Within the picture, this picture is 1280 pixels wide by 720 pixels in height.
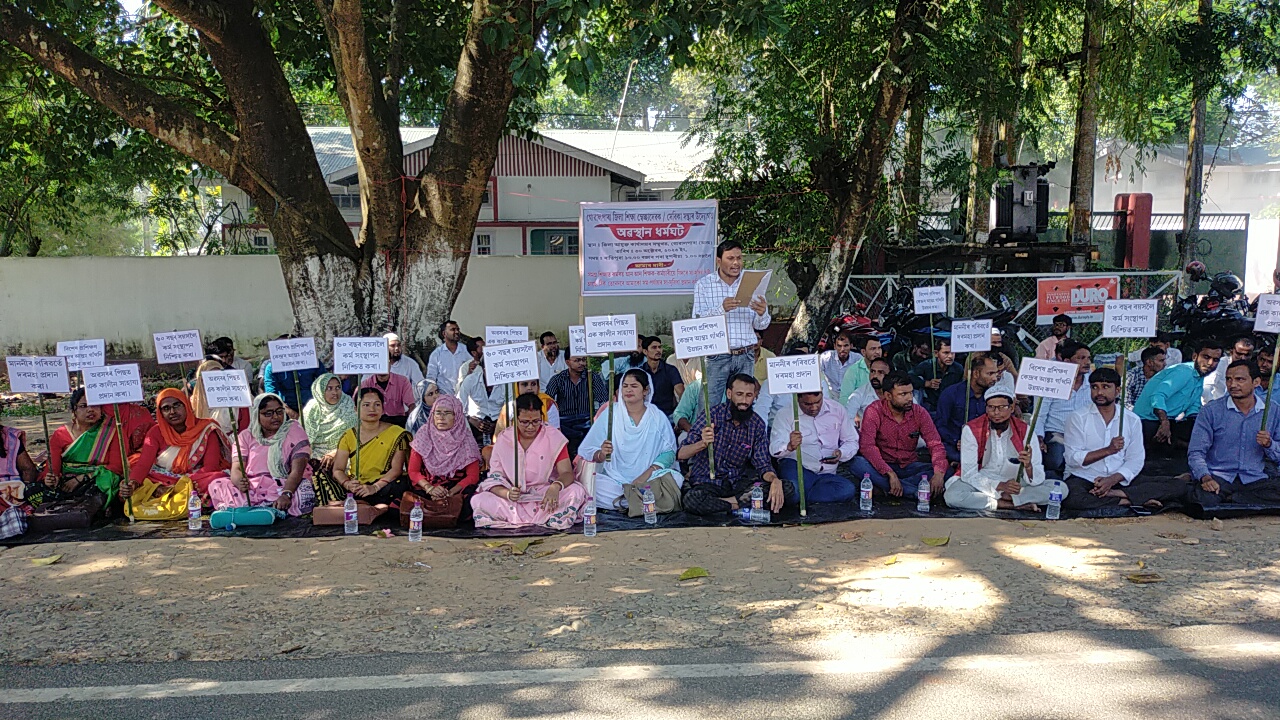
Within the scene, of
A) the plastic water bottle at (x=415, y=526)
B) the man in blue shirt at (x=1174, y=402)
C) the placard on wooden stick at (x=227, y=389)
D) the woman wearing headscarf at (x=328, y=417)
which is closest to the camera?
the plastic water bottle at (x=415, y=526)

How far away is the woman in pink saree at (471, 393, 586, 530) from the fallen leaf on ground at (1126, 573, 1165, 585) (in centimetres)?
377

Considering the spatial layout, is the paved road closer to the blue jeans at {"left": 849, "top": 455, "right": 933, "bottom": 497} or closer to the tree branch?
the blue jeans at {"left": 849, "top": 455, "right": 933, "bottom": 497}

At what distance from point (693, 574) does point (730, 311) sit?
11.4 feet

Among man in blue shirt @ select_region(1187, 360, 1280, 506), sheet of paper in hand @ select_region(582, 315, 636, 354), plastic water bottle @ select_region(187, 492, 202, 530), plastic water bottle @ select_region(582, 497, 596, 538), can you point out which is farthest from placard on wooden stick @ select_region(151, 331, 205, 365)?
man in blue shirt @ select_region(1187, 360, 1280, 506)

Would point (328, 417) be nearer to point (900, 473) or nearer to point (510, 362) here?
point (510, 362)

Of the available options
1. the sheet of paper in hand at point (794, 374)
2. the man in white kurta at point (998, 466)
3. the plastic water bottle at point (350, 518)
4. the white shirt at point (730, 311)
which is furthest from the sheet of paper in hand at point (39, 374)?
the man in white kurta at point (998, 466)

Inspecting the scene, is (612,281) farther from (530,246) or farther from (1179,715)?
(530,246)

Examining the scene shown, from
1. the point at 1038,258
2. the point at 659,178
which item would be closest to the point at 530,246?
the point at 659,178

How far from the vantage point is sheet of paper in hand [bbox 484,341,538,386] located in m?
7.89

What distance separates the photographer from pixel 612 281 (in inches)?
472

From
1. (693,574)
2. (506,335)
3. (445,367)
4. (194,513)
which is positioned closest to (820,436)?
(693,574)

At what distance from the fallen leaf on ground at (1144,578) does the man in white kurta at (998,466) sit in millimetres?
1685

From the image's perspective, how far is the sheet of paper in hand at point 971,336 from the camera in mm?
9484

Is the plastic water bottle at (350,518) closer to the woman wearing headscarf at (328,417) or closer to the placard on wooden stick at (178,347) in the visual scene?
the woman wearing headscarf at (328,417)
